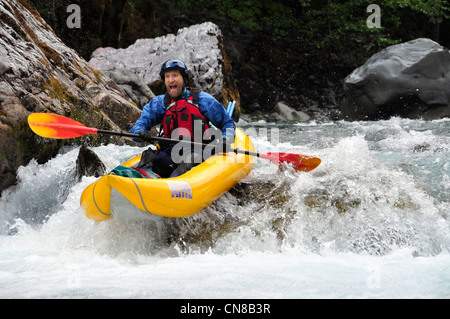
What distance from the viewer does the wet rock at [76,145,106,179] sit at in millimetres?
3594

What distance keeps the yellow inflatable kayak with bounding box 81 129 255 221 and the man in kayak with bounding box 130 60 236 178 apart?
0.30 meters

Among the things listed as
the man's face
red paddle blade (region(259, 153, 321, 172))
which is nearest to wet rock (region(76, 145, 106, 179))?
the man's face

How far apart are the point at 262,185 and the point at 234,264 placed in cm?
113

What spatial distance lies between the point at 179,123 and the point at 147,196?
1053 millimetres

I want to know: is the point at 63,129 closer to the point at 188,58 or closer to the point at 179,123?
the point at 179,123

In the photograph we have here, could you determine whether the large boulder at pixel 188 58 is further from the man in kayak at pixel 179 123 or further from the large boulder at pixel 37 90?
the man in kayak at pixel 179 123

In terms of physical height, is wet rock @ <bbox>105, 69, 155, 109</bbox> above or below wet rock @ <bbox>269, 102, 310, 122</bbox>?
above

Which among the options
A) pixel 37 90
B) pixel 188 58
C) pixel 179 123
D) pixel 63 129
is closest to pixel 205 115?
pixel 179 123

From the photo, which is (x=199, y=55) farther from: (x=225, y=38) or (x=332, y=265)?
(x=332, y=265)

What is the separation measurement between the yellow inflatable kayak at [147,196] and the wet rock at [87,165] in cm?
96

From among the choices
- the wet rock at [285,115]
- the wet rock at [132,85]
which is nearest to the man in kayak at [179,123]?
the wet rock at [132,85]

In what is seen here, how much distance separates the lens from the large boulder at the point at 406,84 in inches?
350

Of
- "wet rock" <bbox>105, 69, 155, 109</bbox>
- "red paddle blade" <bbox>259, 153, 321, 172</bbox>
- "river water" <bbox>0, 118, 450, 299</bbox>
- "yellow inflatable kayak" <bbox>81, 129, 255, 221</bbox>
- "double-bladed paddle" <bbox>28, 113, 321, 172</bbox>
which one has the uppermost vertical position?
"wet rock" <bbox>105, 69, 155, 109</bbox>

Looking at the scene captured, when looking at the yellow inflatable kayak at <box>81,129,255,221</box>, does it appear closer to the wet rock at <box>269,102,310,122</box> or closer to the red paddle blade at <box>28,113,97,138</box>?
the red paddle blade at <box>28,113,97,138</box>
